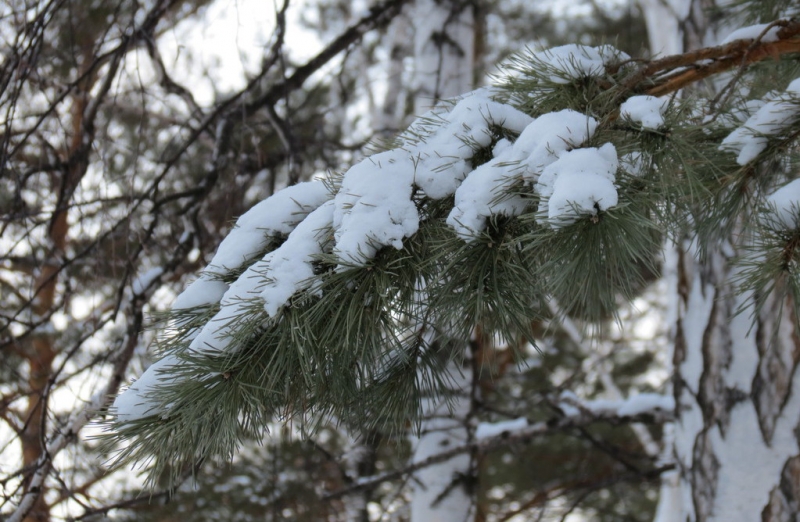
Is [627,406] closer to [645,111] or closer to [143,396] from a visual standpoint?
[645,111]

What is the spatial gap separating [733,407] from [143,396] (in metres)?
1.61

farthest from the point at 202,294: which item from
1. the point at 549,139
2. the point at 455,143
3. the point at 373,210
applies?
the point at 549,139

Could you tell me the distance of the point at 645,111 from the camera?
0.98 m

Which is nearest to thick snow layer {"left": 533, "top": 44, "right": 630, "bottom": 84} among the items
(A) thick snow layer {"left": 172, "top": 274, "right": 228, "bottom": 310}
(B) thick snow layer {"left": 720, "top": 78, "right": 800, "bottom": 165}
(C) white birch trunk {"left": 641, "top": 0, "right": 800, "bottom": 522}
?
(B) thick snow layer {"left": 720, "top": 78, "right": 800, "bottom": 165}

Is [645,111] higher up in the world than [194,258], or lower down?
lower down

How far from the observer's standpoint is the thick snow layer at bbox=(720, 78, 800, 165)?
1.15 metres

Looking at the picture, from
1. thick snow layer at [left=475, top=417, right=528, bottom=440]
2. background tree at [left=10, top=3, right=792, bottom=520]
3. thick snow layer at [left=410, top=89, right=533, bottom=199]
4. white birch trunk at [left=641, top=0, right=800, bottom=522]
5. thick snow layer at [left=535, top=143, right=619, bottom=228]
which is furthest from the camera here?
thick snow layer at [left=475, top=417, right=528, bottom=440]

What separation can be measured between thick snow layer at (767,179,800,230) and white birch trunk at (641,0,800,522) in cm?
69

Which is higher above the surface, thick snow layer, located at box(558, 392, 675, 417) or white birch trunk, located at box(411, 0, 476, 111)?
white birch trunk, located at box(411, 0, 476, 111)

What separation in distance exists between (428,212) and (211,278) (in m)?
0.36

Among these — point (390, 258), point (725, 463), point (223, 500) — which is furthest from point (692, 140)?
point (223, 500)

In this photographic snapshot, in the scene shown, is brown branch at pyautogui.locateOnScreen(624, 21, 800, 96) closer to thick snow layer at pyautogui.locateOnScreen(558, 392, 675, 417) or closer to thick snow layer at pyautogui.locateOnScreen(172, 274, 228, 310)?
thick snow layer at pyautogui.locateOnScreen(172, 274, 228, 310)

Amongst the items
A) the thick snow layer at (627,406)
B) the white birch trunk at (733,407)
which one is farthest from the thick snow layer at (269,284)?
the thick snow layer at (627,406)

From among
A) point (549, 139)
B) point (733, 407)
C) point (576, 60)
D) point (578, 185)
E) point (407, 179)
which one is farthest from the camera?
point (733, 407)
